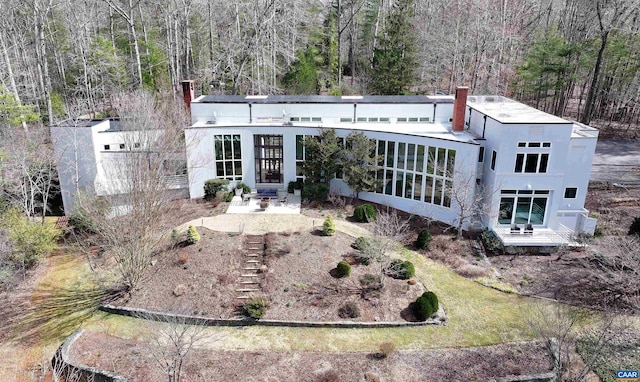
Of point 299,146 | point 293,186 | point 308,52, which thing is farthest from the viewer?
point 308,52

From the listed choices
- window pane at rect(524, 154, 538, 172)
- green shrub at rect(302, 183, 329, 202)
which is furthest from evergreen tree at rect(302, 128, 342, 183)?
window pane at rect(524, 154, 538, 172)

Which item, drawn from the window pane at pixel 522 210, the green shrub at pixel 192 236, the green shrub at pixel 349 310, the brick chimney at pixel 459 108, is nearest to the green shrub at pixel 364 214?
the green shrub at pixel 349 310

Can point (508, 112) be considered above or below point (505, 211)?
above

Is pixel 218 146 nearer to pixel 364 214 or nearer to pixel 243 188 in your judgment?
pixel 243 188

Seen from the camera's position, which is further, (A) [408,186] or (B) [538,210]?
(A) [408,186]

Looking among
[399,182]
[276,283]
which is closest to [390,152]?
[399,182]

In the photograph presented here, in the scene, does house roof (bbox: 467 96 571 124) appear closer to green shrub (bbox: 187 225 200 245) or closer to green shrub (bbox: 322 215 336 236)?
green shrub (bbox: 322 215 336 236)
